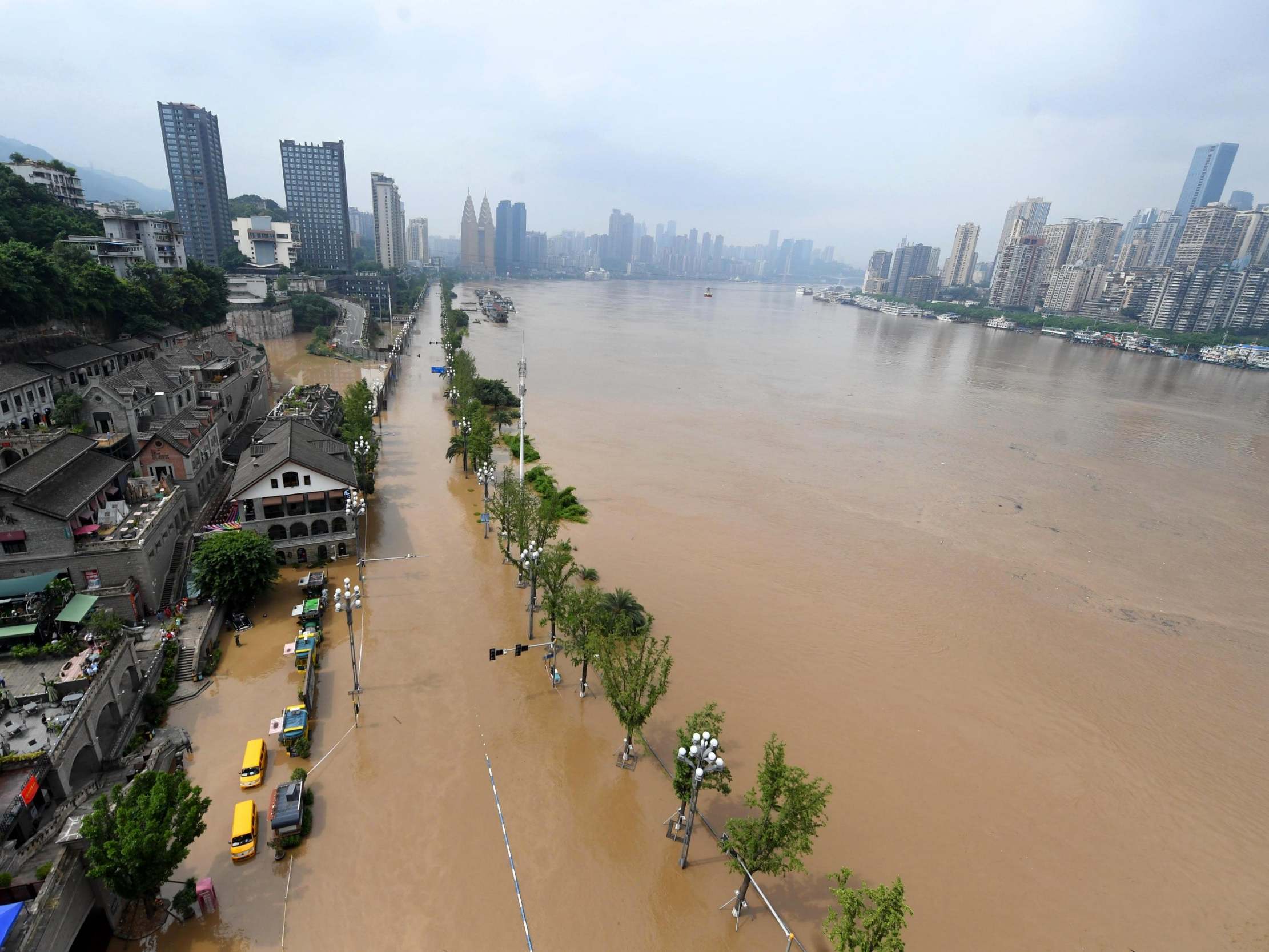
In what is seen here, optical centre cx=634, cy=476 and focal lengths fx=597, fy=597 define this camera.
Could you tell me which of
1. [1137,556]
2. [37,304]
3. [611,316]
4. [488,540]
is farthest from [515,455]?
[611,316]

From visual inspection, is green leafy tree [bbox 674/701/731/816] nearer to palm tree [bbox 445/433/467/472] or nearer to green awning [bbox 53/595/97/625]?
green awning [bbox 53/595/97/625]

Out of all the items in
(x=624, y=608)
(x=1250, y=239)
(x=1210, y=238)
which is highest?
(x=1250, y=239)

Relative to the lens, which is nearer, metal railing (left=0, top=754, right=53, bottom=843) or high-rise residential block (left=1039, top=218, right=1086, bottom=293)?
metal railing (left=0, top=754, right=53, bottom=843)

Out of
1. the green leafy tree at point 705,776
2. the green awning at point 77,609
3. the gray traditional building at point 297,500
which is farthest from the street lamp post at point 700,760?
the gray traditional building at point 297,500

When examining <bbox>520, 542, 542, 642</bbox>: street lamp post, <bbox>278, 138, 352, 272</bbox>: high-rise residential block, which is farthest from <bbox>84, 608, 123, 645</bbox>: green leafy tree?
<bbox>278, 138, 352, 272</bbox>: high-rise residential block

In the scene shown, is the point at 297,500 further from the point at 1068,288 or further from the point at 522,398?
the point at 1068,288

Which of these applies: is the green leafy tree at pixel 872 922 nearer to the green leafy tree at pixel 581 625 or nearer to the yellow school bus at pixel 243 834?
the green leafy tree at pixel 581 625

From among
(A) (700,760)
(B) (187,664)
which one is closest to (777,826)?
(A) (700,760)
